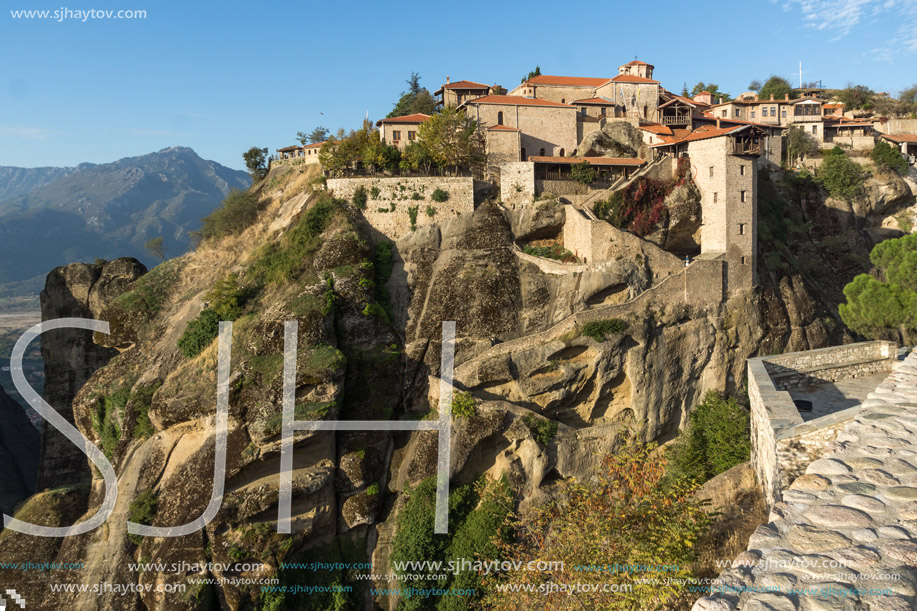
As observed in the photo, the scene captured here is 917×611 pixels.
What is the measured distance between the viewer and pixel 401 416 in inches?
1219

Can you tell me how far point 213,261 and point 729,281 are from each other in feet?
104

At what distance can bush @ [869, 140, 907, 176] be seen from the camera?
4866cm

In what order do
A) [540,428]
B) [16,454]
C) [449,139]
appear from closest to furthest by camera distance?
[540,428] < [449,139] < [16,454]

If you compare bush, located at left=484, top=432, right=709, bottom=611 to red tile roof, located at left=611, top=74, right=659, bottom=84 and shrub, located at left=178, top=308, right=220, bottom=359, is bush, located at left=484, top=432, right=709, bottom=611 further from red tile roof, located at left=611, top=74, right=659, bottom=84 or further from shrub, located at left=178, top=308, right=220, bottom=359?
red tile roof, located at left=611, top=74, right=659, bottom=84

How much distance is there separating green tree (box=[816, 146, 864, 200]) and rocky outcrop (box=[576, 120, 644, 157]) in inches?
631

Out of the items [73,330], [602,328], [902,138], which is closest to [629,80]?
[902,138]

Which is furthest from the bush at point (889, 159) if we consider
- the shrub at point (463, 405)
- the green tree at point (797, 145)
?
the shrub at point (463, 405)

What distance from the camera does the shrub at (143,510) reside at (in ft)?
83.2

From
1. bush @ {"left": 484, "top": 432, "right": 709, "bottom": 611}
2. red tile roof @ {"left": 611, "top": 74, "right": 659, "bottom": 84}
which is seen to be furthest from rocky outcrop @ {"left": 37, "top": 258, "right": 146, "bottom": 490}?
red tile roof @ {"left": 611, "top": 74, "right": 659, "bottom": 84}

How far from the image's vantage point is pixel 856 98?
2677 inches

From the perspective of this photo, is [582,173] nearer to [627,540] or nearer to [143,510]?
[627,540]

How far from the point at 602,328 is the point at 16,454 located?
46452 millimetres

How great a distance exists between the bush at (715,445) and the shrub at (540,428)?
5565mm

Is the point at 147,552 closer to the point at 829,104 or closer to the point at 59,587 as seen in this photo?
the point at 59,587
